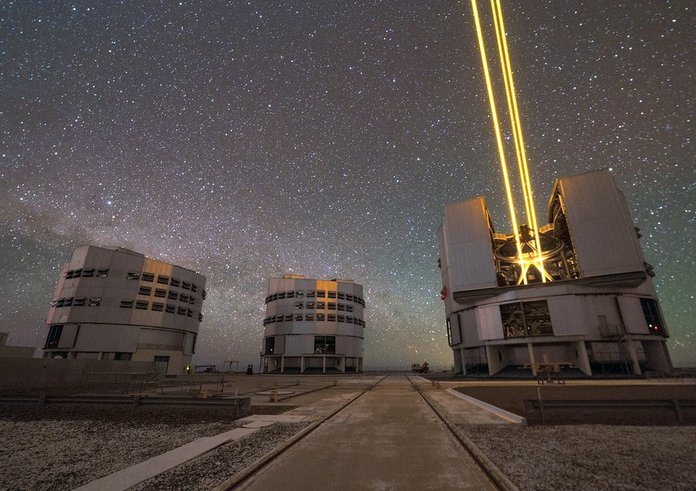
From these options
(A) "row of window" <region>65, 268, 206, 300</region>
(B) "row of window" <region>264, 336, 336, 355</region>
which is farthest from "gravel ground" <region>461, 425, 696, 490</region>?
(B) "row of window" <region>264, 336, 336, 355</region>

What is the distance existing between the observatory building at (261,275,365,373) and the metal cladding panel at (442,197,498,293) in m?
38.4

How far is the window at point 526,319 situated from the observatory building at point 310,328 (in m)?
45.5

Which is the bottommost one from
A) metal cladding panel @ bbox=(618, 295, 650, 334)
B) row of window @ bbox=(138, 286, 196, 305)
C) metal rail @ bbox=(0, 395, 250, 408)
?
metal rail @ bbox=(0, 395, 250, 408)

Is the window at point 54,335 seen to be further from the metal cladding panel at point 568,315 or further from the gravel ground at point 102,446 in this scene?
the metal cladding panel at point 568,315

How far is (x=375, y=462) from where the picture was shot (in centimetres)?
653

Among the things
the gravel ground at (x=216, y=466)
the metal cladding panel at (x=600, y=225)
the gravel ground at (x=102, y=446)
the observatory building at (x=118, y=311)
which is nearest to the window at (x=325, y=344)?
the observatory building at (x=118, y=311)

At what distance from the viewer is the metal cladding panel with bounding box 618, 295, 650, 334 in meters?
45.8

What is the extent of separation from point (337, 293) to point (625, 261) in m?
62.4

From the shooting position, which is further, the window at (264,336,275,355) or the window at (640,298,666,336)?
the window at (264,336,275,355)

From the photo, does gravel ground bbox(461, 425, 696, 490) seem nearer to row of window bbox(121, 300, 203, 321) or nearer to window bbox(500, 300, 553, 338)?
window bbox(500, 300, 553, 338)

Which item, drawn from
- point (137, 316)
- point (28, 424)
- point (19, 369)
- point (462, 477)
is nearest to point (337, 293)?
point (137, 316)

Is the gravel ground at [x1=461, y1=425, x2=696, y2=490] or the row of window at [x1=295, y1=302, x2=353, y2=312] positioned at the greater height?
the row of window at [x1=295, y1=302, x2=353, y2=312]

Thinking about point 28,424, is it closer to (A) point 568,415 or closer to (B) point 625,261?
(A) point 568,415

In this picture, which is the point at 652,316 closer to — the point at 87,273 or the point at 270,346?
the point at 270,346
